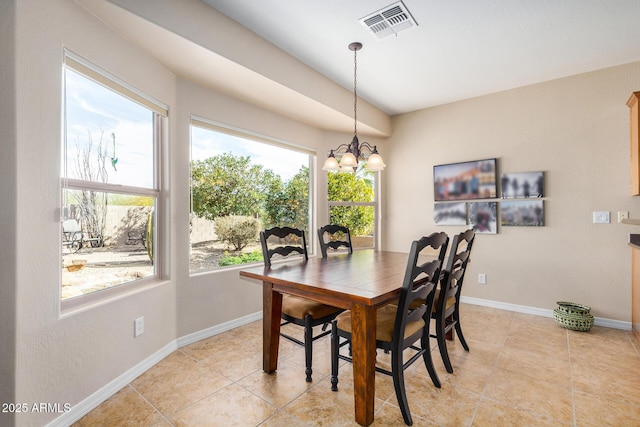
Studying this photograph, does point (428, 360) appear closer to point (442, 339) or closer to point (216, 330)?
point (442, 339)

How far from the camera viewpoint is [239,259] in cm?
325

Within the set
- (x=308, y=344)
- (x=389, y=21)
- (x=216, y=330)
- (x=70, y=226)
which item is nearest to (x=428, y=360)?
(x=308, y=344)

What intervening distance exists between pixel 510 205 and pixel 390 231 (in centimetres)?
160

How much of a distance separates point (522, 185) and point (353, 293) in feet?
9.96

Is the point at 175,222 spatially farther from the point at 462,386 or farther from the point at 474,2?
the point at 474,2

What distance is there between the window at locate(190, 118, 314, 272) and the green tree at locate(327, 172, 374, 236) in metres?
0.50

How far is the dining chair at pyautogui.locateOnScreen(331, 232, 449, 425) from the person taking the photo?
1.66 metres

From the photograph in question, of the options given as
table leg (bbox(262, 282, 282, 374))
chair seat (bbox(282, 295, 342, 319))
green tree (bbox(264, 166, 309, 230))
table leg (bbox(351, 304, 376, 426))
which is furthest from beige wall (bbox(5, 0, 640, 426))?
table leg (bbox(351, 304, 376, 426))

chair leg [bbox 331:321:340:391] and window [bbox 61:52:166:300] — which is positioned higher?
window [bbox 61:52:166:300]

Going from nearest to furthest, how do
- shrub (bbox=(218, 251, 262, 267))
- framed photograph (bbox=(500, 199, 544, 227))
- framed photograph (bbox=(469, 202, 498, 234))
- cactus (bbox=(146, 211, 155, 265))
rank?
1. cactus (bbox=(146, 211, 155, 265))
2. shrub (bbox=(218, 251, 262, 267))
3. framed photograph (bbox=(500, 199, 544, 227))
4. framed photograph (bbox=(469, 202, 498, 234))

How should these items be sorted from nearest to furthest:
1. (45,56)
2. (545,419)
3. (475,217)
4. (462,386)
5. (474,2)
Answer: (45,56)
(545,419)
(462,386)
(474,2)
(475,217)

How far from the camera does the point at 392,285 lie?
1765mm

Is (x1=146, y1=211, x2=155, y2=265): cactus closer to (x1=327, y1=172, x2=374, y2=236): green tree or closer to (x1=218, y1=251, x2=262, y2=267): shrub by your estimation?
(x1=218, y1=251, x2=262, y2=267): shrub

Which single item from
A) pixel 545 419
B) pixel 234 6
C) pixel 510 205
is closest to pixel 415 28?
pixel 234 6
